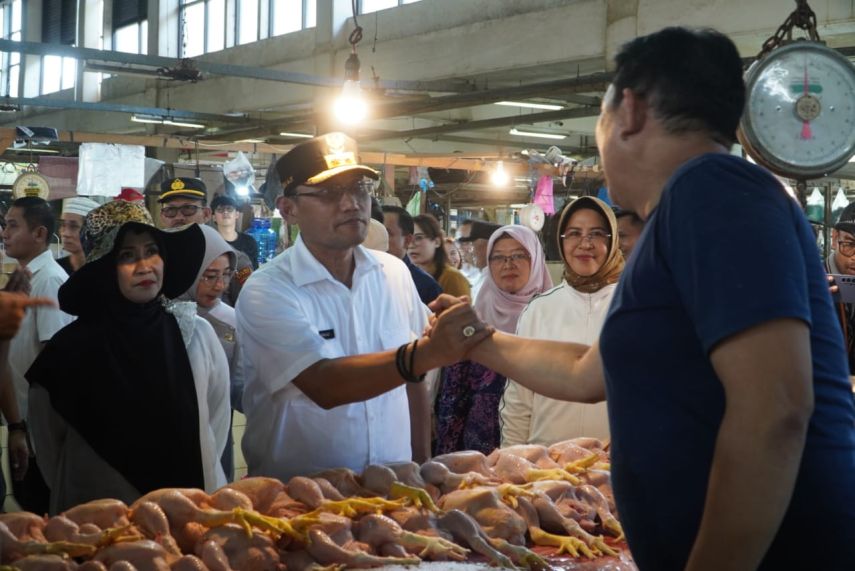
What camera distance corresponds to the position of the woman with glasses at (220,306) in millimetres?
4285

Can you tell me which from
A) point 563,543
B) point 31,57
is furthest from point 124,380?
point 31,57

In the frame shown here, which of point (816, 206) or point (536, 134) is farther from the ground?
point (536, 134)

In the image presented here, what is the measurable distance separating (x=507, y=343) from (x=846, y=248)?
5.40m

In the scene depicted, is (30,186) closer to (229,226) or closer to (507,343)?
(229,226)

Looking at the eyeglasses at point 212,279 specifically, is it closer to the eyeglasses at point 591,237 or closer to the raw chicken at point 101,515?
the eyeglasses at point 591,237

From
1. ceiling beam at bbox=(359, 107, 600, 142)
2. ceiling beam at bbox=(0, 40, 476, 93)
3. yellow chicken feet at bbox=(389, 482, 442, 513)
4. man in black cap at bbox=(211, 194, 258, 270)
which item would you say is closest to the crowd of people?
yellow chicken feet at bbox=(389, 482, 442, 513)

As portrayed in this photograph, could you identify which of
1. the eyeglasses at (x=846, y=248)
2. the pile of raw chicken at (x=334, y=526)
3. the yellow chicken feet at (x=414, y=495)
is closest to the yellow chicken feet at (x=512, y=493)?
the pile of raw chicken at (x=334, y=526)

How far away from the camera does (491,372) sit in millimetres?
4594

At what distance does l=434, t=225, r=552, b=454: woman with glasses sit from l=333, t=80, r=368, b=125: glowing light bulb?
189 cm

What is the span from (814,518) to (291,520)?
4.23 ft

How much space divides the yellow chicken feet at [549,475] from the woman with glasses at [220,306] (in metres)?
1.79

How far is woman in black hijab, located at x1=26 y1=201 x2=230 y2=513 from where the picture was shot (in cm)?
321

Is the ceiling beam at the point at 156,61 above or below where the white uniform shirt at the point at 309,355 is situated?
above

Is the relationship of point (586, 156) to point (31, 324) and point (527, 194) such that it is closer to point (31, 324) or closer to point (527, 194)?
point (527, 194)
